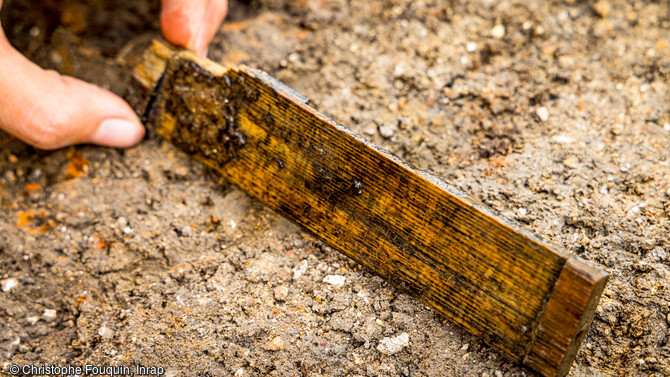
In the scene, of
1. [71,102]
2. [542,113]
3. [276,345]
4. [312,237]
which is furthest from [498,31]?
[71,102]

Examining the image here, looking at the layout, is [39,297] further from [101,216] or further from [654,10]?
[654,10]

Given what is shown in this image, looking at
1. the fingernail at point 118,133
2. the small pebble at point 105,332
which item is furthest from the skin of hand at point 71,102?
the small pebble at point 105,332

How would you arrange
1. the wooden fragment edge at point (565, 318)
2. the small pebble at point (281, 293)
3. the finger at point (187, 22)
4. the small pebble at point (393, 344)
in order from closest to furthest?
1. the wooden fragment edge at point (565, 318)
2. the small pebble at point (393, 344)
3. the small pebble at point (281, 293)
4. the finger at point (187, 22)

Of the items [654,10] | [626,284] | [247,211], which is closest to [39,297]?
[247,211]

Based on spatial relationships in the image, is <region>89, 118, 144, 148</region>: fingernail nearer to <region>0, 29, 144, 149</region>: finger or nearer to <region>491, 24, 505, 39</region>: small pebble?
<region>0, 29, 144, 149</region>: finger

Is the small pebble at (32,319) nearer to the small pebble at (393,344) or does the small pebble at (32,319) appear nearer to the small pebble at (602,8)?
the small pebble at (393,344)

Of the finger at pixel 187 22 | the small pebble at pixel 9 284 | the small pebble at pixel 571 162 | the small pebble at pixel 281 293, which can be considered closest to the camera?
the small pebble at pixel 281 293
